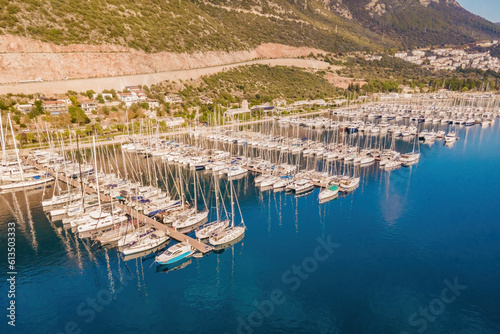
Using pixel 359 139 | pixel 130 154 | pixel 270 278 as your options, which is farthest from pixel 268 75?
pixel 270 278

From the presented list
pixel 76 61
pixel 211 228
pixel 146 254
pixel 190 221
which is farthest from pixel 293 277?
pixel 76 61

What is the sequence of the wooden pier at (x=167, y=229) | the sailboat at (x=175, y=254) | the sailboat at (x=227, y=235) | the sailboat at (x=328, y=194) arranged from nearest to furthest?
the sailboat at (x=175, y=254)
the wooden pier at (x=167, y=229)
the sailboat at (x=227, y=235)
the sailboat at (x=328, y=194)

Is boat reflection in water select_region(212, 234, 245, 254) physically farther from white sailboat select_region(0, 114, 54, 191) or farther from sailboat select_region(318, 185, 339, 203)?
white sailboat select_region(0, 114, 54, 191)

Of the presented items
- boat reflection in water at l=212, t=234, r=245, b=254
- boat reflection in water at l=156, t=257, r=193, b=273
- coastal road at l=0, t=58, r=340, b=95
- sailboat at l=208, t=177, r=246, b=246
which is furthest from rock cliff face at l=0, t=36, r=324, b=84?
boat reflection in water at l=212, t=234, r=245, b=254

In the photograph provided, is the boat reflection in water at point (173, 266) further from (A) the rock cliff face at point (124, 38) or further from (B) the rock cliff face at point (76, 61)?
(A) the rock cliff face at point (124, 38)

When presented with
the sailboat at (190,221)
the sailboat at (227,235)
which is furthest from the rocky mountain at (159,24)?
the sailboat at (227,235)

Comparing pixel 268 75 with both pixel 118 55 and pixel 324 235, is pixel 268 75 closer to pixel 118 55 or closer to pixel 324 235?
pixel 118 55
